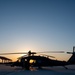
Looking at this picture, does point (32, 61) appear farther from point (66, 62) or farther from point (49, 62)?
point (66, 62)

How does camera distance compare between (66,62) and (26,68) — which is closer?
(26,68)

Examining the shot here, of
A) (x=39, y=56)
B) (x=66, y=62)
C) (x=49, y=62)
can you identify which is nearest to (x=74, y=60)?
(x=66, y=62)

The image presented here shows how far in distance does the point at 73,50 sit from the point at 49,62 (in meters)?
4.77

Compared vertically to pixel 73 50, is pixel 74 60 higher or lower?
lower

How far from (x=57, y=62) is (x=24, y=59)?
20.4 ft

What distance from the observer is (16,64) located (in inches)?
1168

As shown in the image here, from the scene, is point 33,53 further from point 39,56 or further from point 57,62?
point 57,62

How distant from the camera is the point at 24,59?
90.7 ft

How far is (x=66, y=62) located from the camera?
29.9 meters

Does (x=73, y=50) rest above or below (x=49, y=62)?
above

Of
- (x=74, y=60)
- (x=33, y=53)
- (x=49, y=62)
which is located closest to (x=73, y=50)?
(x=74, y=60)

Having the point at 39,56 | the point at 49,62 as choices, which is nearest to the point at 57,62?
the point at 49,62

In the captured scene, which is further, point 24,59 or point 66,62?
point 66,62

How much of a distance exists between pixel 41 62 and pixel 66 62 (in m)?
4.63
